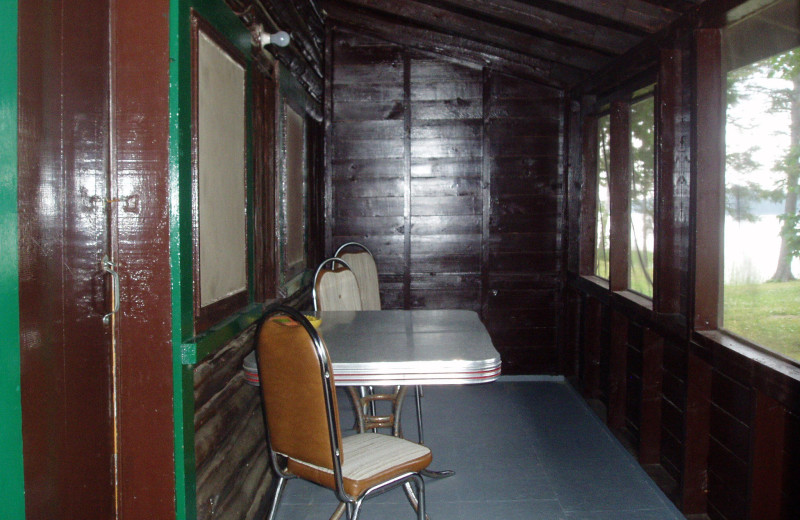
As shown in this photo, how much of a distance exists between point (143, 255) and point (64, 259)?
30cm

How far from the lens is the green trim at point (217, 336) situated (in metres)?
1.85

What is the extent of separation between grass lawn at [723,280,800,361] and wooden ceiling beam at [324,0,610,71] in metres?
2.30

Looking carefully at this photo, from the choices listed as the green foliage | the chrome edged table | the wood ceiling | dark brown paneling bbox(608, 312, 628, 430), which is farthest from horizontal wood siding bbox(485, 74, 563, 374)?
the green foliage

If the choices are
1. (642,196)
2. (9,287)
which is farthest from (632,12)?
(9,287)

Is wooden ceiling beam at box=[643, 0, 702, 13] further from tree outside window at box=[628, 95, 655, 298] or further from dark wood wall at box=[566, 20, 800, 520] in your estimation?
tree outside window at box=[628, 95, 655, 298]

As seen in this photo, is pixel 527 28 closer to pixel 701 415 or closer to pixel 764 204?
pixel 764 204

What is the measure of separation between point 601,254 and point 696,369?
1.87 metres

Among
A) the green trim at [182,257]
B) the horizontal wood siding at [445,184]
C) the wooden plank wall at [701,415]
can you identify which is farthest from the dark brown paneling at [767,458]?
the horizontal wood siding at [445,184]

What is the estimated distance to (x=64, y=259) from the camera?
152 cm

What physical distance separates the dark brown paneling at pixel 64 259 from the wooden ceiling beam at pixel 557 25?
2773 millimetres

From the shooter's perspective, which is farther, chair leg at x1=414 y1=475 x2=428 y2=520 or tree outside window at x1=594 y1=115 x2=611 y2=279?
tree outside window at x1=594 y1=115 x2=611 y2=279

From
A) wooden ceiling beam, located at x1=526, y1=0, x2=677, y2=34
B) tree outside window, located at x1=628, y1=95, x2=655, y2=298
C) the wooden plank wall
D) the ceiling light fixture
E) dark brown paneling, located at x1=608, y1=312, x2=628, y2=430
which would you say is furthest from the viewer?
dark brown paneling, located at x1=608, y1=312, x2=628, y2=430

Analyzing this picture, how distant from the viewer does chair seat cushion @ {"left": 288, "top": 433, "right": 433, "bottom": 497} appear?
78.9 inches

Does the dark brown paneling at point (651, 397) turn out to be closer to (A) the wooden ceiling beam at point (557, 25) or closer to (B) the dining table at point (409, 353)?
(B) the dining table at point (409, 353)
